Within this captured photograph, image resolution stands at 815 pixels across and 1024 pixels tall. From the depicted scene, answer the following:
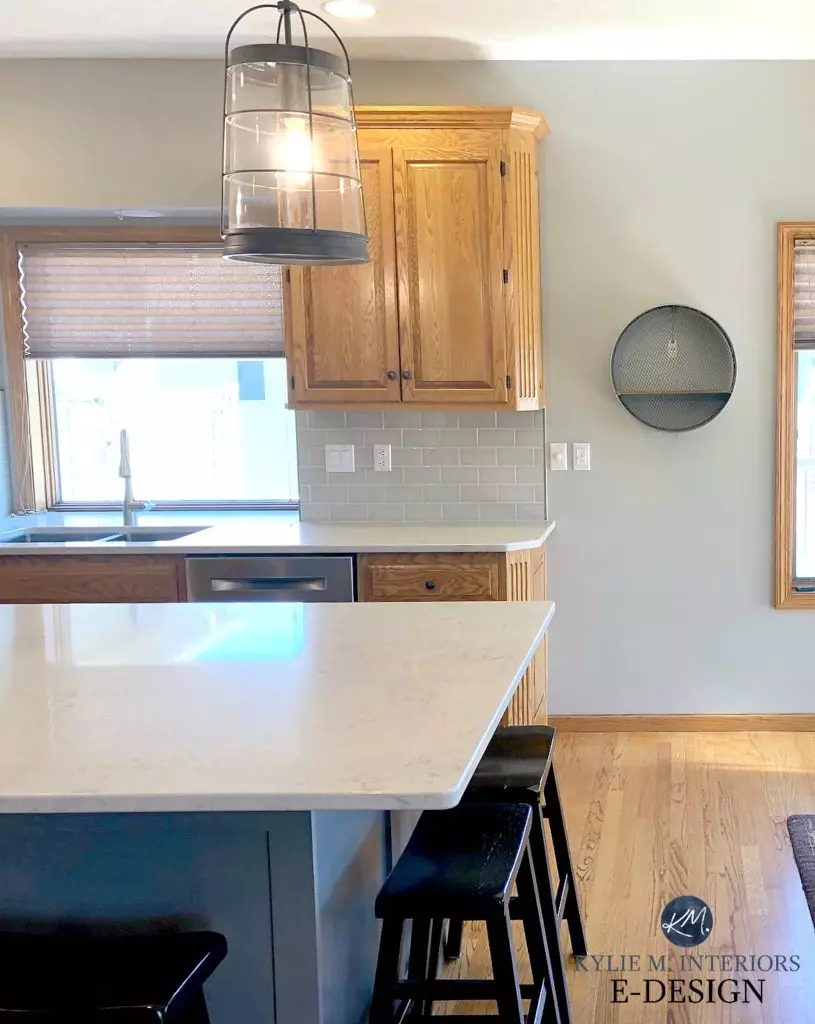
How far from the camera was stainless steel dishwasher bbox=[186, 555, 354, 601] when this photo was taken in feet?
12.4

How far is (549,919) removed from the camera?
7.41 feet

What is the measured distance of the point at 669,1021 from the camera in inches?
95.8

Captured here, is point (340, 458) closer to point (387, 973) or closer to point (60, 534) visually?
point (60, 534)

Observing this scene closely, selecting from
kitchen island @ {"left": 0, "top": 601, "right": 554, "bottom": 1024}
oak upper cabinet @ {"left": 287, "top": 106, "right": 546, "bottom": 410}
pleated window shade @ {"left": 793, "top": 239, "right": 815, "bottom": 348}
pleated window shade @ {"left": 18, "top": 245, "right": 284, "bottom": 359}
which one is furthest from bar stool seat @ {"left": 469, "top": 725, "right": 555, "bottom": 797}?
pleated window shade @ {"left": 18, "top": 245, "right": 284, "bottom": 359}

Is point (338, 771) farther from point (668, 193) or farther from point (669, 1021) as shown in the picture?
point (668, 193)

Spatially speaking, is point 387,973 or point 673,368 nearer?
point 387,973

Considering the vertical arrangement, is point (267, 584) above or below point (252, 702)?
below

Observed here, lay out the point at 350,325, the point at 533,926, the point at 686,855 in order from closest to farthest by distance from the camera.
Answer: the point at 533,926 → the point at 686,855 → the point at 350,325

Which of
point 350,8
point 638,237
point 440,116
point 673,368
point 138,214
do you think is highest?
point 350,8

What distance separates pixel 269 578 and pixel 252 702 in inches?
79.4

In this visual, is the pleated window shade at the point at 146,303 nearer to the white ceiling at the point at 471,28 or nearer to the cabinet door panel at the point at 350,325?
the cabinet door panel at the point at 350,325

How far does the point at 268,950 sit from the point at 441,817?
18.9 inches

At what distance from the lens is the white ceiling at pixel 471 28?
3479 millimetres

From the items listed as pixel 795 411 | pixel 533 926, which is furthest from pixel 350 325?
pixel 533 926
